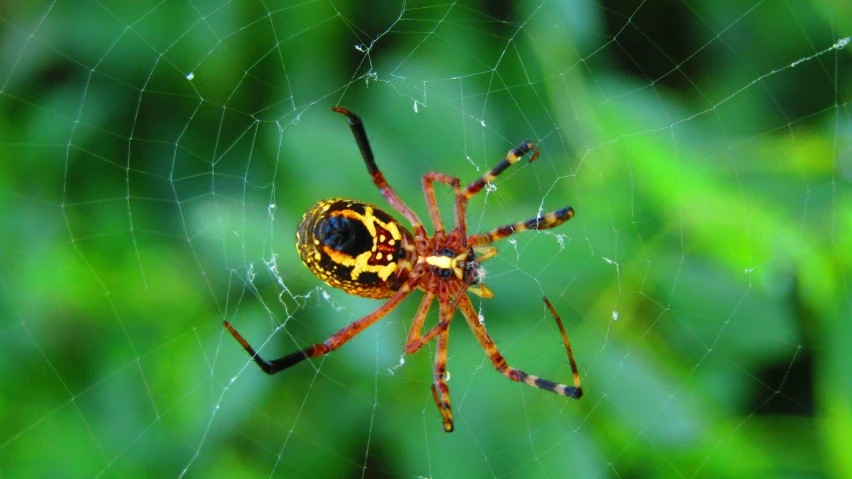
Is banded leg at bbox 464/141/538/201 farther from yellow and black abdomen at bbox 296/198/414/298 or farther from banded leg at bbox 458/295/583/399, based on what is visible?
banded leg at bbox 458/295/583/399

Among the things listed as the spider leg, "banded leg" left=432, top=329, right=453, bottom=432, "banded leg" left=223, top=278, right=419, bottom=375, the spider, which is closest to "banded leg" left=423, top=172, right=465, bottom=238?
the spider

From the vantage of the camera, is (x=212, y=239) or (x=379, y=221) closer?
(x=379, y=221)

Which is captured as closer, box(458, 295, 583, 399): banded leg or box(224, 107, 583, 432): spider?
box(224, 107, 583, 432): spider

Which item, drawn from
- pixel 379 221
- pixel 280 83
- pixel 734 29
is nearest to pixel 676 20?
pixel 734 29

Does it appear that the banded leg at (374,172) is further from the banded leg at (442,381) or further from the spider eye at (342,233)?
the banded leg at (442,381)

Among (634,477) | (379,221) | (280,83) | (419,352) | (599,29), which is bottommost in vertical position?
(419,352)

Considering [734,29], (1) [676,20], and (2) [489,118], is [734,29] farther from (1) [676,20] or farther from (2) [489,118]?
(2) [489,118]
